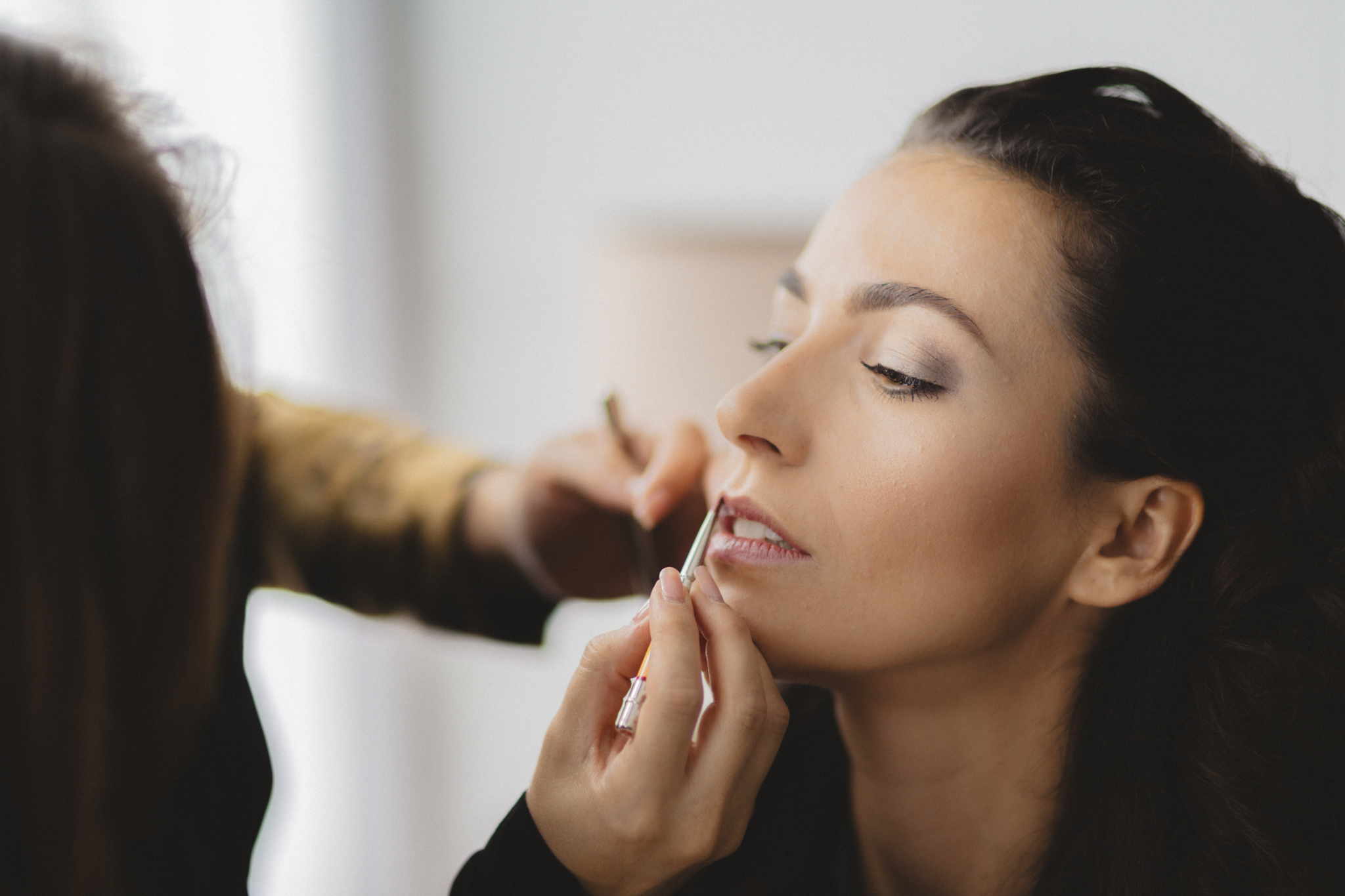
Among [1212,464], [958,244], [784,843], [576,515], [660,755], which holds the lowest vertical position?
[784,843]

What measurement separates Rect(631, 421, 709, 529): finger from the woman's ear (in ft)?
1.42

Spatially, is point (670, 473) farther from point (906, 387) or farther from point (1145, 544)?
point (1145, 544)

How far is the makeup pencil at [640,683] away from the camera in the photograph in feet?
2.24

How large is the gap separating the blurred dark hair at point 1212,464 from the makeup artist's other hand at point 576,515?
503 millimetres

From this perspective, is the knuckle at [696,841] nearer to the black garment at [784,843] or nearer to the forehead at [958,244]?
the black garment at [784,843]

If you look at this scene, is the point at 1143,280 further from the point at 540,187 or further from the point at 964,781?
the point at 540,187

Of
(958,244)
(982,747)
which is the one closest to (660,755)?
(982,747)

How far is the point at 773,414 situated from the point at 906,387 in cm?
12

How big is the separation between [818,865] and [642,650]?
0.40 m

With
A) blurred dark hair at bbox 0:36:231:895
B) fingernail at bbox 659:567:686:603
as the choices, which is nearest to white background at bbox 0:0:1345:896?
blurred dark hair at bbox 0:36:231:895

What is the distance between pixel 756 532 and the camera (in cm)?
82

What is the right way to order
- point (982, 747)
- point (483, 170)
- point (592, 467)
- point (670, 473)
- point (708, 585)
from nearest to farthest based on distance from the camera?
point (708, 585) → point (982, 747) → point (670, 473) → point (592, 467) → point (483, 170)

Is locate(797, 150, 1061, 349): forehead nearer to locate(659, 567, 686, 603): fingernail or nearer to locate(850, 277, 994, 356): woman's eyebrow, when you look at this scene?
locate(850, 277, 994, 356): woman's eyebrow

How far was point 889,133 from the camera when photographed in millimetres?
1826
